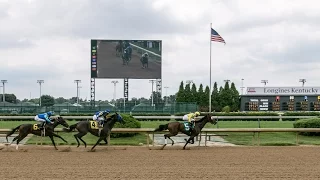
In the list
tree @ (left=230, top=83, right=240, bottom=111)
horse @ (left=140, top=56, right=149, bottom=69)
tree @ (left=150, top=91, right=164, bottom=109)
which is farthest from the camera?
tree @ (left=230, top=83, right=240, bottom=111)

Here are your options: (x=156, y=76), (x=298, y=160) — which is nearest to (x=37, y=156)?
(x=298, y=160)

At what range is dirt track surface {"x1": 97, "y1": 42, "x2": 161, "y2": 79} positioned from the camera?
37.4m

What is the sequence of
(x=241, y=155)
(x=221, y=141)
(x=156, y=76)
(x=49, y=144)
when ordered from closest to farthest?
(x=241, y=155) < (x=49, y=144) < (x=221, y=141) < (x=156, y=76)

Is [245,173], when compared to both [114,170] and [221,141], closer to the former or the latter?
[114,170]

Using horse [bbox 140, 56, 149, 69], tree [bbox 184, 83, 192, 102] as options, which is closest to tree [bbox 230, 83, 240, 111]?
tree [bbox 184, 83, 192, 102]

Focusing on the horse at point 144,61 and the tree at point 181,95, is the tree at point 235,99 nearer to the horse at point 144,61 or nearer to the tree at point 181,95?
the tree at point 181,95

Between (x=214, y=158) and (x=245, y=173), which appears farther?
(x=214, y=158)

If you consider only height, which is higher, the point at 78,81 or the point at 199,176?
the point at 78,81

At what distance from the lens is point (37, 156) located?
12.8 m

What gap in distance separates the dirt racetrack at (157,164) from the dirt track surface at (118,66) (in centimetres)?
2262

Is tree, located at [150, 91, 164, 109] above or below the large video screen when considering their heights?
below

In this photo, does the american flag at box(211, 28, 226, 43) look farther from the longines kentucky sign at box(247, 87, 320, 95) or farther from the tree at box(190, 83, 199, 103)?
the tree at box(190, 83, 199, 103)

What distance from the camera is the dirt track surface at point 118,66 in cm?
3738

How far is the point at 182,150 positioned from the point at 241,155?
2.48 metres
